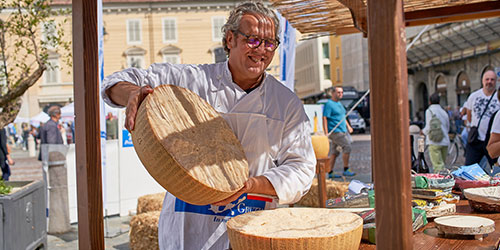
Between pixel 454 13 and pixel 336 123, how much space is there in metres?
4.94

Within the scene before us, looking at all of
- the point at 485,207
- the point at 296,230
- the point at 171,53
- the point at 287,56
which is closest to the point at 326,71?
the point at 171,53

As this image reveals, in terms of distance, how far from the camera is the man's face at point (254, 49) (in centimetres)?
169

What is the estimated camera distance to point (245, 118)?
1714mm

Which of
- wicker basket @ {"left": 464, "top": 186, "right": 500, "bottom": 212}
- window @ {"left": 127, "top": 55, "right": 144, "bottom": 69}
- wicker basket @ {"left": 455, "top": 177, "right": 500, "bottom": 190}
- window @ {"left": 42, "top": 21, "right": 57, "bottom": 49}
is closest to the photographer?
wicker basket @ {"left": 464, "top": 186, "right": 500, "bottom": 212}

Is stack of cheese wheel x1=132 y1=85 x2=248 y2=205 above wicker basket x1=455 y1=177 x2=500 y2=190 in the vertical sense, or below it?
above

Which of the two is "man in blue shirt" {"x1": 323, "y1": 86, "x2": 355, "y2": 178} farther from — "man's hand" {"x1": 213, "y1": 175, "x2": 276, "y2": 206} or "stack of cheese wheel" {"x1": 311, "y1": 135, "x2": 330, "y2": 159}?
"man's hand" {"x1": 213, "y1": 175, "x2": 276, "y2": 206}

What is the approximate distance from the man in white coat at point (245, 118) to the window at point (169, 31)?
3659 cm

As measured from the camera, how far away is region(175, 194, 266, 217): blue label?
Result: 5.54ft

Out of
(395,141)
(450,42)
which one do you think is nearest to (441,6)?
(395,141)

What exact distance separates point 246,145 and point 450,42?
2272 centimetres

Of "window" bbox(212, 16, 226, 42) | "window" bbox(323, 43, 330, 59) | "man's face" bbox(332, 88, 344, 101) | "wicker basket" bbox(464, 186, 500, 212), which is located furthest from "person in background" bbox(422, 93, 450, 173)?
"window" bbox(323, 43, 330, 59)

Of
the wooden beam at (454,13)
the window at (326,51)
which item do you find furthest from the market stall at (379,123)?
the window at (326,51)

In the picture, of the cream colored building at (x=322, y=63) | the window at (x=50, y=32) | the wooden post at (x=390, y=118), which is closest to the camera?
the wooden post at (x=390, y=118)

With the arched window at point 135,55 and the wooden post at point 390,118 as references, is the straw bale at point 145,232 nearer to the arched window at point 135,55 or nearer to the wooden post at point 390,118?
the wooden post at point 390,118
